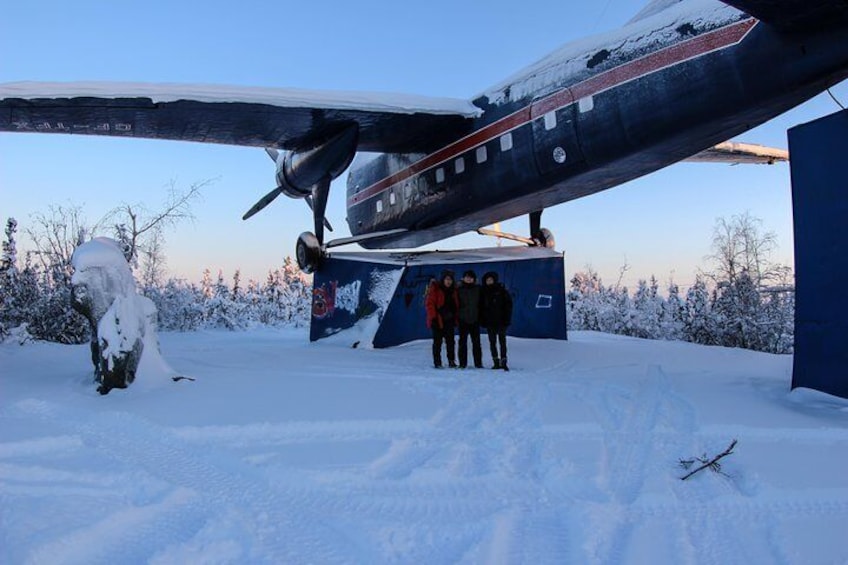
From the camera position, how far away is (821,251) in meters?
6.16

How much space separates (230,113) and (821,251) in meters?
9.20

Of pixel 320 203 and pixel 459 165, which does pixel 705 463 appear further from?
pixel 320 203

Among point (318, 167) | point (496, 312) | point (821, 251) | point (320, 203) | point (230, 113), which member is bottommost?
point (496, 312)

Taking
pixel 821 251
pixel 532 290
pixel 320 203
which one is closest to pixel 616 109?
pixel 821 251

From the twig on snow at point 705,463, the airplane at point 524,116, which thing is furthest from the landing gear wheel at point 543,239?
the twig on snow at point 705,463

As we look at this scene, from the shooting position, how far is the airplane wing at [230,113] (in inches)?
360

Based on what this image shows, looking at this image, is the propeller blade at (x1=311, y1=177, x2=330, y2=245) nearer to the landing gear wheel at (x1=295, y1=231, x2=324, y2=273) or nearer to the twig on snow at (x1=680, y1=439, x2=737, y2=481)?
the landing gear wheel at (x1=295, y1=231, x2=324, y2=273)

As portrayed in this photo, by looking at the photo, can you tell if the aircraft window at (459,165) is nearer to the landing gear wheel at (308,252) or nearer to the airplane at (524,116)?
the airplane at (524,116)

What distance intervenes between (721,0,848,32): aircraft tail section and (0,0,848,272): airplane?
0.05 feet

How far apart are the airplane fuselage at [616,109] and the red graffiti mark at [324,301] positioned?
7.69ft

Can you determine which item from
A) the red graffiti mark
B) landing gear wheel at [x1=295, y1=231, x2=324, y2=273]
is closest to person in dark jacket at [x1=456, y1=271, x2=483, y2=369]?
the red graffiti mark

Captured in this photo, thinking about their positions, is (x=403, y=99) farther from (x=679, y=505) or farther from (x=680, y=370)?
(x=679, y=505)

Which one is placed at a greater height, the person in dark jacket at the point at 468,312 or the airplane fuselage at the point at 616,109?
the airplane fuselage at the point at 616,109

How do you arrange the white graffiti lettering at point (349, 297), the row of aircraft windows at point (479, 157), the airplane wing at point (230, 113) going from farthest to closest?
the white graffiti lettering at point (349, 297) < the row of aircraft windows at point (479, 157) < the airplane wing at point (230, 113)
